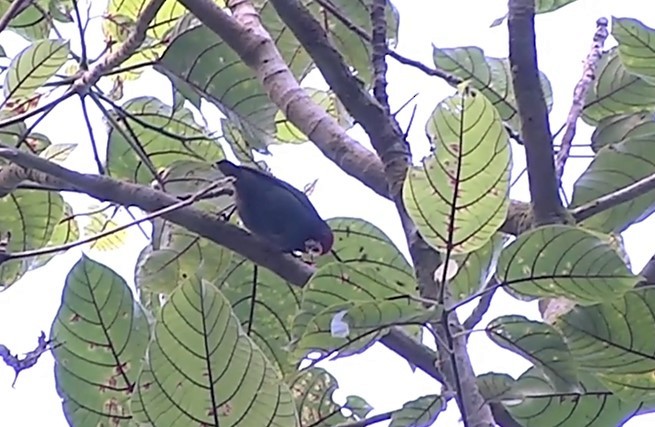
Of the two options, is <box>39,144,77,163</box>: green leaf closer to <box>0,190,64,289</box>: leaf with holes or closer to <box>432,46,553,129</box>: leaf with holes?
<box>0,190,64,289</box>: leaf with holes

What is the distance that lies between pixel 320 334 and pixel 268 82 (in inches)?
12.7

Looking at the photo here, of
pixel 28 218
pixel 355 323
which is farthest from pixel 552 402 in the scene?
pixel 28 218

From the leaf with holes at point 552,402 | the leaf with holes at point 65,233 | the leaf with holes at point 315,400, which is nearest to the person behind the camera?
the leaf with holes at point 552,402

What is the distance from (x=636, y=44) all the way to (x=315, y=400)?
14.0 inches

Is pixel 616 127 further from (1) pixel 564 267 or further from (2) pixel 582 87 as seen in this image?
(1) pixel 564 267

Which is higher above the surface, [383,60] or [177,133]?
[177,133]

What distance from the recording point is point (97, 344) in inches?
22.0

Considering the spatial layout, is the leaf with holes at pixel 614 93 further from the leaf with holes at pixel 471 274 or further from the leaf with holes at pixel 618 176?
the leaf with holes at pixel 471 274

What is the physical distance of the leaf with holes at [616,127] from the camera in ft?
2.76

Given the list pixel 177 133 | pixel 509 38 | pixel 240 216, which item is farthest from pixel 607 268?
pixel 177 133

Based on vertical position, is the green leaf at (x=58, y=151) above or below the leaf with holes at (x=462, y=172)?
above

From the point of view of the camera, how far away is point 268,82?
2.50ft

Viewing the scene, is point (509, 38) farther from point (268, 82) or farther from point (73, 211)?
point (73, 211)

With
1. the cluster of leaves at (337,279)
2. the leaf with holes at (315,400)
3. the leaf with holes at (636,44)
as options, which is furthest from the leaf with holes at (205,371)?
the leaf with holes at (636,44)
